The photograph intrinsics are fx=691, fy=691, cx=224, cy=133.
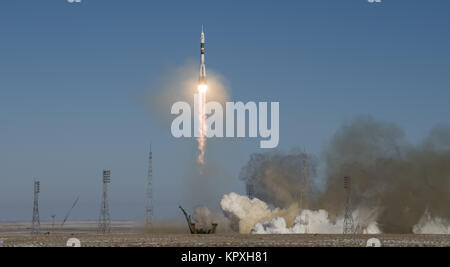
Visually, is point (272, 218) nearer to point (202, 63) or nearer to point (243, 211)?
point (243, 211)

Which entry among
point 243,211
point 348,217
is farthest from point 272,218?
point 348,217

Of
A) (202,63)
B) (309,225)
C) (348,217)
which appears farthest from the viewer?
(348,217)

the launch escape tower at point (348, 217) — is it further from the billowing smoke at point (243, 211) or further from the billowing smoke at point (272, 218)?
the billowing smoke at point (243, 211)

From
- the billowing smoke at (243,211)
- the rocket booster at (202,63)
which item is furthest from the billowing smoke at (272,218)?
the rocket booster at (202,63)

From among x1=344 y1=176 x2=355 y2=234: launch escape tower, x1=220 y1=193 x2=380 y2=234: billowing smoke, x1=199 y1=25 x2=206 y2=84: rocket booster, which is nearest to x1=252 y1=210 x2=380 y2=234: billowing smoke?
x1=220 y1=193 x2=380 y2=234: billowing smoke

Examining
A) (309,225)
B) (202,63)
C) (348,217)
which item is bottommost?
(309,225)

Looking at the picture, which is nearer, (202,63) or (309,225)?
(202,63)

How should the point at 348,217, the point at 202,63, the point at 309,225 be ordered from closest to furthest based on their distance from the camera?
1. the point at 202,63
2. the point at 309,225
3. the point at 348,217

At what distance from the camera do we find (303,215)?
472 ft

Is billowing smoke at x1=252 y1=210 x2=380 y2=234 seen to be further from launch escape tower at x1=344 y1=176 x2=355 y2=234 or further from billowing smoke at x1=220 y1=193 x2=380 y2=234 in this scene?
launch escape tower at x1=344 y1=176 x2=355 y2=234
